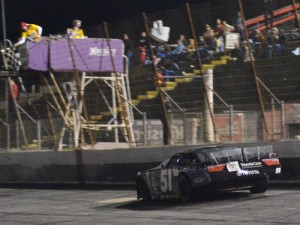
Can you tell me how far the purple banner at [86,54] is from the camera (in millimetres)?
23156

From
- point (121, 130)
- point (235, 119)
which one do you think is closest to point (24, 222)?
point (235, 119)

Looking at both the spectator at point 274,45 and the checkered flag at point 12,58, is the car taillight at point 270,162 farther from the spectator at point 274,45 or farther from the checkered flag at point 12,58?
the checkered flag at point 12,58

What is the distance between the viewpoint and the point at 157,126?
20.5 meters

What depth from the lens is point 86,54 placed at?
23516 mm

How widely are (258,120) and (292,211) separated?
550 cm

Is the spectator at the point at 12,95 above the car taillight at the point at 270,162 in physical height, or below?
above

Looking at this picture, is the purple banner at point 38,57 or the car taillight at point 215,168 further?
the purple banner at point 38,57

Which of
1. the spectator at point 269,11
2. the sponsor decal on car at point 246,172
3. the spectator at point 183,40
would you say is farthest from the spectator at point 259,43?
the sponsor decal on car at point 246,172

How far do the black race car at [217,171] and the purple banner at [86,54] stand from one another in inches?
321

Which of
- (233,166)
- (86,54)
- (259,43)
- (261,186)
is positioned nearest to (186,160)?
(233,166)

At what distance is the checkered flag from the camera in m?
25.3

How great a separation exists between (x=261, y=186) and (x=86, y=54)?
395 inches

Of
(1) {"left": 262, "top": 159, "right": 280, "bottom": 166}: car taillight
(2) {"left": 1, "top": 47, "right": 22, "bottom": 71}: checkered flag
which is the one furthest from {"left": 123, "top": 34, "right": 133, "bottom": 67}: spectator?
(1) {"left": 262, "top": 159, "right": 280, "bottom": 166}: car taillight

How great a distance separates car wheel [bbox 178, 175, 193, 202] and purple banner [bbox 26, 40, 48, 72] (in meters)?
10.0
